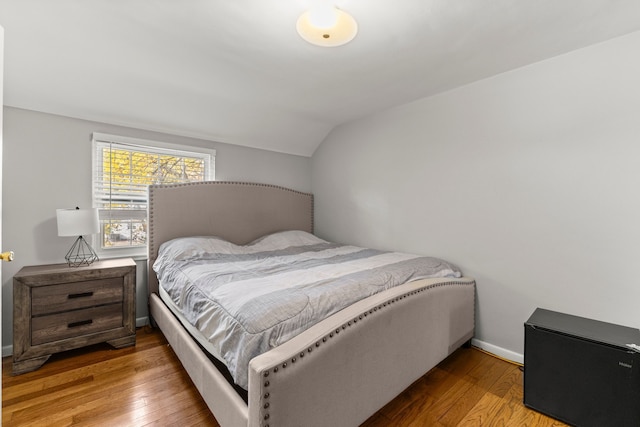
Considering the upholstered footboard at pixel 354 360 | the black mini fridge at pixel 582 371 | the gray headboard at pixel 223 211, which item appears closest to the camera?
the upholstered footboard at pixel 354 360

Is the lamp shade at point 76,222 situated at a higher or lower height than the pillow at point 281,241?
higher

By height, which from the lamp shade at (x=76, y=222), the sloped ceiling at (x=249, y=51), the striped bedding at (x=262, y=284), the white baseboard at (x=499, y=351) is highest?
the sloped ceiling at (x=249, y=51)

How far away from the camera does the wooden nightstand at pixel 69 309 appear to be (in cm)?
203

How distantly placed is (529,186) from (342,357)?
1847 mm

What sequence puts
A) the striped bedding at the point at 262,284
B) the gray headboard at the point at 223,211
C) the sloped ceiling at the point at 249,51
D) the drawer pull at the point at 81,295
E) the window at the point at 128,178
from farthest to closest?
1. the gray headboard at the point at 223,211
2. the window at the point at 128,178
3. the drawer pull at the point at 81,295
4. the sloped ceiling at the point at 249,51
5. the striped bedding at the point at 262,284

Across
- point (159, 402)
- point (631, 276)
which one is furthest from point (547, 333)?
point (159, 402)

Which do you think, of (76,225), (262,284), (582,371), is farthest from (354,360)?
(76,225)

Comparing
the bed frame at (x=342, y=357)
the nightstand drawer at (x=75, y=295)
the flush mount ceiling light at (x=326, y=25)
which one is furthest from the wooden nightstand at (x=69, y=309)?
the flush mount ceiling light at (x=326, y=25)

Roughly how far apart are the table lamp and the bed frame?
483mm

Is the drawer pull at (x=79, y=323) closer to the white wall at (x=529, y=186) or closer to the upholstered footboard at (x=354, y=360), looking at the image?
the upholstered footboard at (x=354, y=360)

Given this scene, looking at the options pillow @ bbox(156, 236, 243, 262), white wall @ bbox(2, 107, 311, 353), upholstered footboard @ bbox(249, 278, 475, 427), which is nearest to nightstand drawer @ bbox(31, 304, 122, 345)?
white wall @ bbox(2, 107, 311, 353)

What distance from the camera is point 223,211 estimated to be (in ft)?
10.6

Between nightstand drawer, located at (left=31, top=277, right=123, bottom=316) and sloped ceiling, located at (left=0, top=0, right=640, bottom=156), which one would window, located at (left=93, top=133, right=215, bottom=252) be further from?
nightstand drawer, located at (left=31, top=277, right=123, bottom=316)

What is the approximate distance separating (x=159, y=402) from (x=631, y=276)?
290cm
